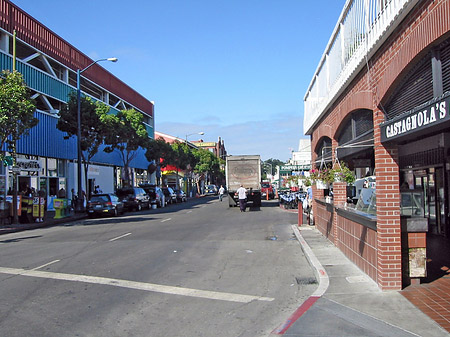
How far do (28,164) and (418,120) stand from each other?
2727cm

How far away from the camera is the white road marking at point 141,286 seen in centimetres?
702

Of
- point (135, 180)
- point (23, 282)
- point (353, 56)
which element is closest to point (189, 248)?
point (23, 282)

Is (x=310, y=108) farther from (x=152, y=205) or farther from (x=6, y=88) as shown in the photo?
(x=152, y=205)

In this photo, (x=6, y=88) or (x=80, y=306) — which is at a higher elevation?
(x=6, y=88)

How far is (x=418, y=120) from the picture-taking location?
17.5 feet

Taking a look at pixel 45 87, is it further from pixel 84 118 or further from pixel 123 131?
pixel 123 131

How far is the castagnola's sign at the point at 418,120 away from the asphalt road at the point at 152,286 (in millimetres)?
2920

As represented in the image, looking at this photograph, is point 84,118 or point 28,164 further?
point 84,118

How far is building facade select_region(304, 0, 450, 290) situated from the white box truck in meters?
18.5

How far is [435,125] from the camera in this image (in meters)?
4.94

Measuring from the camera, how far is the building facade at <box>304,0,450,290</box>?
209 inches

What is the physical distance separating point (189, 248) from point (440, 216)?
7285 millimetres

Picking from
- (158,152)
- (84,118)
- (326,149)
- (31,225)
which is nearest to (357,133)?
(326,149)

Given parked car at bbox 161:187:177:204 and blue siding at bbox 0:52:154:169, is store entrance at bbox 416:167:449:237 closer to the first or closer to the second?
blue siding at bbox 0:52:154:169
